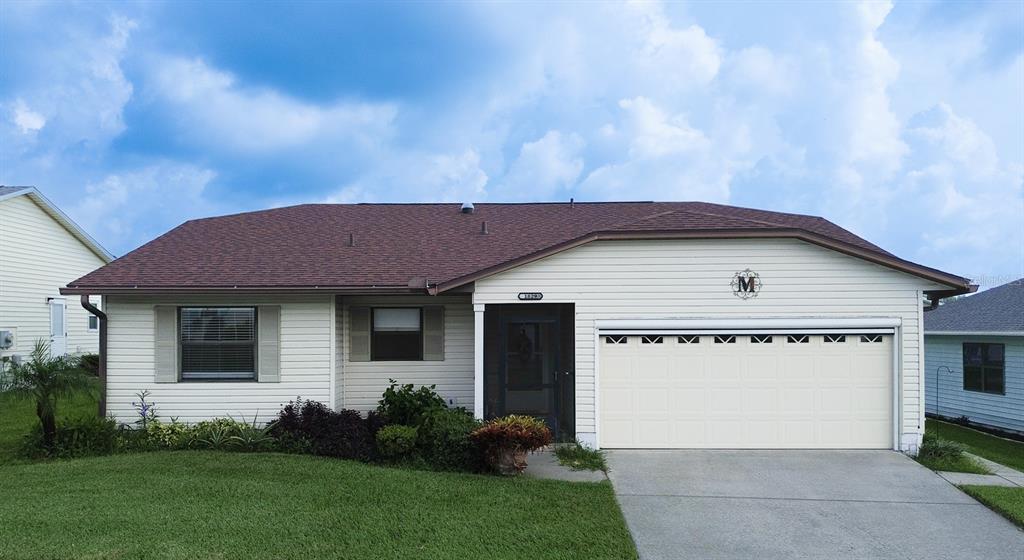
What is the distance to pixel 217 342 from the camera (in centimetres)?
1140

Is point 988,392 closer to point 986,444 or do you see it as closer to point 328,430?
point 986,444

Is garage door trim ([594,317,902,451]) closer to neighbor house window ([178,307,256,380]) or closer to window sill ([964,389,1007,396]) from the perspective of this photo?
neighbor house window ([178,307,256,380])

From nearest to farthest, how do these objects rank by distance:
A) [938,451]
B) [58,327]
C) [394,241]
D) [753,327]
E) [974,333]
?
[938,451] → [753,327] → [394,241] → [974,333] → [58,327]

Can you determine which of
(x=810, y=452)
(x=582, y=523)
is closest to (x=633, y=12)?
(x=810, y=452)

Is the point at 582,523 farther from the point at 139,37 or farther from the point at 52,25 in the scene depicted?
the point at 52,25

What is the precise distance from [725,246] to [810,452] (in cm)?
364

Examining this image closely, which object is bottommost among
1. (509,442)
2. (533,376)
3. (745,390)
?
(509,442)

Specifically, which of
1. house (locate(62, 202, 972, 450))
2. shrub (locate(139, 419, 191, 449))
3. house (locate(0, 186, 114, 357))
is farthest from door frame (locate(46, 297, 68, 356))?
shrub (locate(139, 419, 191, 449))

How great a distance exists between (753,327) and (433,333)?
18.9 ft

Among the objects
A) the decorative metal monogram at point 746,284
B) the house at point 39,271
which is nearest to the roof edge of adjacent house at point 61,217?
the house at point 39,271

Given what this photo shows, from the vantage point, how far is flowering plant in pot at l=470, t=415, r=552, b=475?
8.48 metres

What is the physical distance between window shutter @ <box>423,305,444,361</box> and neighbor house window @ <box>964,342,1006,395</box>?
14.3 meters

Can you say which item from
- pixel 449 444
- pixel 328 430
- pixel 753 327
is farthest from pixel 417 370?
pixel 753 327

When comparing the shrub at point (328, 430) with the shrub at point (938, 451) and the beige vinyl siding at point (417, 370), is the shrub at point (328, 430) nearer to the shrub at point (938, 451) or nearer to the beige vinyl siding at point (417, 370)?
the beige vinyl siding at point (417, 370)
